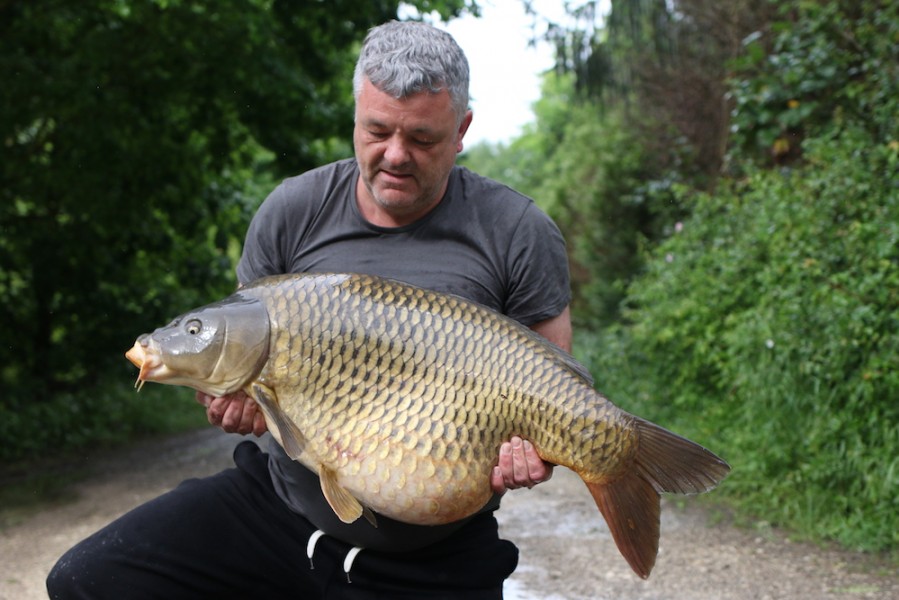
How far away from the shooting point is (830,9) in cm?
729

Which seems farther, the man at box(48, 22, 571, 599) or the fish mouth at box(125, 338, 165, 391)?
the man at box(48, 22, 571, 599)

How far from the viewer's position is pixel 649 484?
2354 mm

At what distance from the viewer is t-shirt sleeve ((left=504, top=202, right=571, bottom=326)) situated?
8.70ft

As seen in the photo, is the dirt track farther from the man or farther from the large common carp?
the large common carp

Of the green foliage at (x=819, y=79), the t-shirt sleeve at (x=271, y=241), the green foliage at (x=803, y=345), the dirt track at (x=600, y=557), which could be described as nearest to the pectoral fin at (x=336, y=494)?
the t-shirt sleeve at (x=271, y=241)

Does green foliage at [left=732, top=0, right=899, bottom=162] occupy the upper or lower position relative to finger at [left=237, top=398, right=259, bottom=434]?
upper

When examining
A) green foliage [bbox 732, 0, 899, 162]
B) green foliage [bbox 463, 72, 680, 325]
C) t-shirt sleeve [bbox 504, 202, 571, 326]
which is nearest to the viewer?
t-shirt sleeve [bbox 504, 202, 571, 326]

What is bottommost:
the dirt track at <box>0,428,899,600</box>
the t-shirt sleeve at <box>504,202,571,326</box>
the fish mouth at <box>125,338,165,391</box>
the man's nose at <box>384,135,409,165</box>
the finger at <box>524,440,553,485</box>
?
the dirt track at <box>0,428,899,600</box>

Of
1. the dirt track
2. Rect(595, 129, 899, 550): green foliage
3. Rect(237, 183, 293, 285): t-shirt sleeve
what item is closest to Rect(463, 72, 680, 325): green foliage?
Rect(595, 129, 899, 550): green foliage

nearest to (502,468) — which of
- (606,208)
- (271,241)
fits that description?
(271,241)

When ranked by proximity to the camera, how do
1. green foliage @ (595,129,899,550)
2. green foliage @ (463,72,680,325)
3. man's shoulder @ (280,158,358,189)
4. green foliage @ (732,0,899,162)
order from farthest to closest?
green foliage @ (463,72,680,325) < green foliage @ (732,0,899,162) < green foliage @ (595,129,899,550) < man's shoulder @ (280,158,358,189)

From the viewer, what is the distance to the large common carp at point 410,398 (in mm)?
2270

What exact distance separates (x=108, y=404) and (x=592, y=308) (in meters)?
6.34

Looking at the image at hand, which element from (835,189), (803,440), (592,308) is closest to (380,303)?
(803,440)
